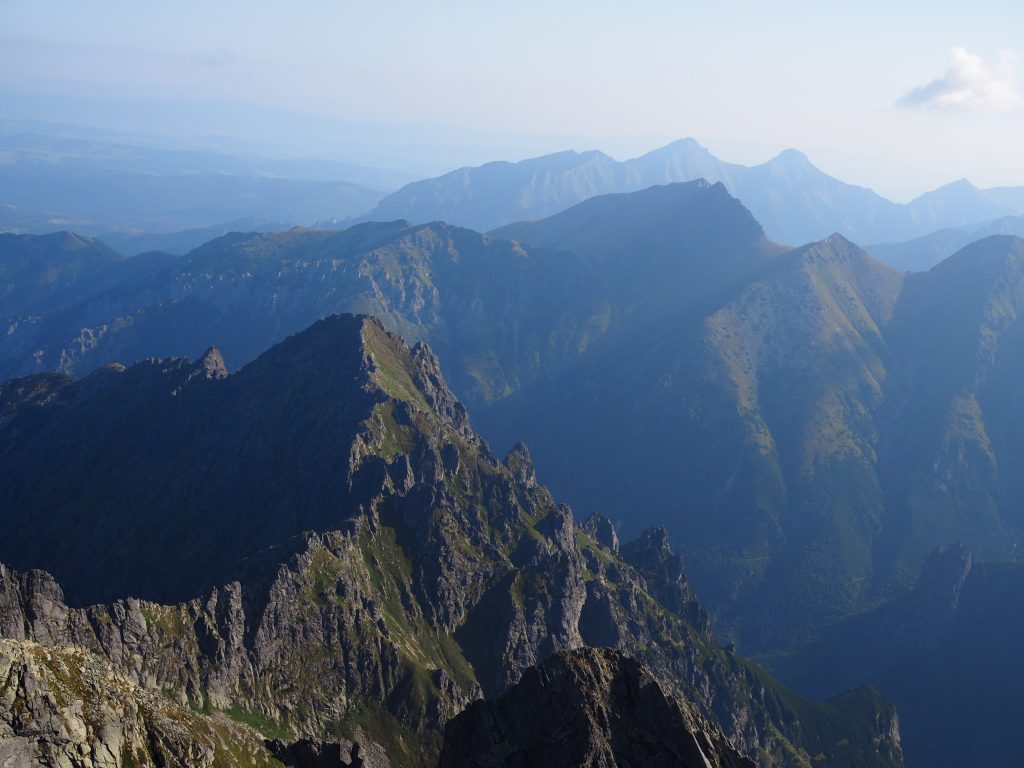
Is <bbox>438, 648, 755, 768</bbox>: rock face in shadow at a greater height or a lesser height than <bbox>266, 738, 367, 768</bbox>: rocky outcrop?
greater

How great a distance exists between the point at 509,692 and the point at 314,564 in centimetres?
10707

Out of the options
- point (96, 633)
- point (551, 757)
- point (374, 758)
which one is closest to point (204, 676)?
point (96, 633)

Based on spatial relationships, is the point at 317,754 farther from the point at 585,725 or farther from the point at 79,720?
the point at 585,725

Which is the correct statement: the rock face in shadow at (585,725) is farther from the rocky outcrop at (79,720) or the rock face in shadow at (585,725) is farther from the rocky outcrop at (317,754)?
the rocky outcrop at (79,720)

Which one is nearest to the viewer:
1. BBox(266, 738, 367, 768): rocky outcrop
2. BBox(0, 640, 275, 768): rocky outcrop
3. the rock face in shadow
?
BBox(0, 640, 275, 768): rocky outcrop

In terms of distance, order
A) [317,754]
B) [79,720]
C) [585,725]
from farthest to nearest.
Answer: [317,754], [585,725], [79,720]

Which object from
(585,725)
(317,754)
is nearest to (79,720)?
(317,754)

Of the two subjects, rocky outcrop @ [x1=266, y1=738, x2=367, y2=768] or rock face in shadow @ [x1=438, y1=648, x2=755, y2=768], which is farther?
rocky outcrop @ [x1=266, y1=738, x2=367, y2=768]

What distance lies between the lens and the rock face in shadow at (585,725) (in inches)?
3713

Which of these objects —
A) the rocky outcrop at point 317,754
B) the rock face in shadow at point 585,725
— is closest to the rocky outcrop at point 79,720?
the rocky outcrop at point 317,754

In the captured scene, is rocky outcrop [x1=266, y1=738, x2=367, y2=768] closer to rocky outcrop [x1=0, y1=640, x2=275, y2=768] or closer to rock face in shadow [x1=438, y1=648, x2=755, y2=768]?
rocky outcrop [x1=0, y1=640, x2=275, y2=768]

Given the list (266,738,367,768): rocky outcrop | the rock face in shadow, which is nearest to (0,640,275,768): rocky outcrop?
(266,738,367,768): rocky outcrop

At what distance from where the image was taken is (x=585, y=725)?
94750 mm

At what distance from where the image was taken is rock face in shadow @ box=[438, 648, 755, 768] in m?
94.3
